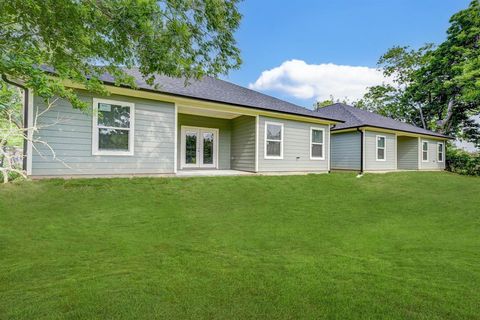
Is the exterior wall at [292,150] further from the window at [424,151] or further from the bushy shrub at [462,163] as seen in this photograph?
the bushy shrub at [462,163]

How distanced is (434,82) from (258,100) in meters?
19.9

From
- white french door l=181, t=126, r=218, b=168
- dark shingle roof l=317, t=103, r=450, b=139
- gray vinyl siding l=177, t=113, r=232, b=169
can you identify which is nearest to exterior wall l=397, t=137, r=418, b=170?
dark shingle roof l=317, t=103, r=450, b=139

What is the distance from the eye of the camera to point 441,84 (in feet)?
72.7

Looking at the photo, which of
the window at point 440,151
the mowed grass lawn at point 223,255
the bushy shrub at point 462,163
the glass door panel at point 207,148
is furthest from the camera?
the window at point 440,151

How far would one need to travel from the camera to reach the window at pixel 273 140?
36.4 ft

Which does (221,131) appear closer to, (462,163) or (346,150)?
(346,150)

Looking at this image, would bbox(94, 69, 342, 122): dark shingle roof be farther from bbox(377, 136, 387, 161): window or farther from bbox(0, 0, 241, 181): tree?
bbox(377, 136, 387, 161): window

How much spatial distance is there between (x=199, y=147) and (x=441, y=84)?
22.4 meters

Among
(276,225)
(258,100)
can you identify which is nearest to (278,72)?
(258,100)

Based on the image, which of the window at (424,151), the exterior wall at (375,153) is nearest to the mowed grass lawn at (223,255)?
the exterior wall at (375,153)

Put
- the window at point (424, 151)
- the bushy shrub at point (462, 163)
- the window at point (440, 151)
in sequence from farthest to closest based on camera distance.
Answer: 1. the window at point (440, 151)
2. the bushy shrub at point (462, 163)
3. the window at point (424, 151)

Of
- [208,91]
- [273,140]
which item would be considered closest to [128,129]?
[208,91]

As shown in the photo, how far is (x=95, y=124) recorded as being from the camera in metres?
7.72

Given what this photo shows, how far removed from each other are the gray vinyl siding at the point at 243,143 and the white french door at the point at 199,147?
887mm
